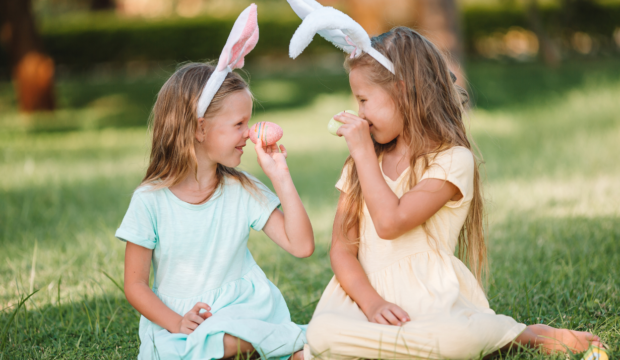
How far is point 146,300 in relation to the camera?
2.29m

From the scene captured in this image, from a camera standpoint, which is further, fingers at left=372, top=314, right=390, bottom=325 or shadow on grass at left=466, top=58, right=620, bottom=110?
shadow on grass at left=466, top=58, right=620, bottom=110

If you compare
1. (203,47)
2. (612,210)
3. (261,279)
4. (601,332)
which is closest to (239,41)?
(261,279)

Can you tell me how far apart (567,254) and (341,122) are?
5.75ft

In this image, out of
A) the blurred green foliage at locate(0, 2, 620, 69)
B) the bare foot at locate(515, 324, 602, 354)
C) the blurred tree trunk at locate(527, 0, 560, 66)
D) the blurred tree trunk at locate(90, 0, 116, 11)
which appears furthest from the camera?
the blurred tree trunk at locate(90, 0, 116, 11)

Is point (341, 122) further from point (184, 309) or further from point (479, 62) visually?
point (479, 62)

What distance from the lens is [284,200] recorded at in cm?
231

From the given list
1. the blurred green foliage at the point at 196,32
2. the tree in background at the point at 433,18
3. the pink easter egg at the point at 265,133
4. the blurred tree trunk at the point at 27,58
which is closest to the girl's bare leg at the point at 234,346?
the pink easter egg at the point at 265,133

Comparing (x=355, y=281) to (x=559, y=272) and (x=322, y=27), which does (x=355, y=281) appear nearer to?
(x=322, y=27)

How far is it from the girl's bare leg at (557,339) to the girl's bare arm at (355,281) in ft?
1.58

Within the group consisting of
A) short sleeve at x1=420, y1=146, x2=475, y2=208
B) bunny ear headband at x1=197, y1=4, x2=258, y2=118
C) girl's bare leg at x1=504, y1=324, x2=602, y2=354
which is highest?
bunny ear headband at x1=197, y1=4, x2=258, y2=118

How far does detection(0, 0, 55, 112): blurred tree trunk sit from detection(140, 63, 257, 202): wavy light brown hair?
1048 centimetres

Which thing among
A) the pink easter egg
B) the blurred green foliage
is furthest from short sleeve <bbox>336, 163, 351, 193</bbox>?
the blurred green foliage

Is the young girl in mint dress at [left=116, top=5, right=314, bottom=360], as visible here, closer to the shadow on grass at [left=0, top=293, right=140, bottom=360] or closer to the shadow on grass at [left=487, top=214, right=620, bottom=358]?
the shadow on grass at [left=0, top=293, right=140, bottom=360]

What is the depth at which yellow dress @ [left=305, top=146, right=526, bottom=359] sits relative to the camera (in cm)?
201
